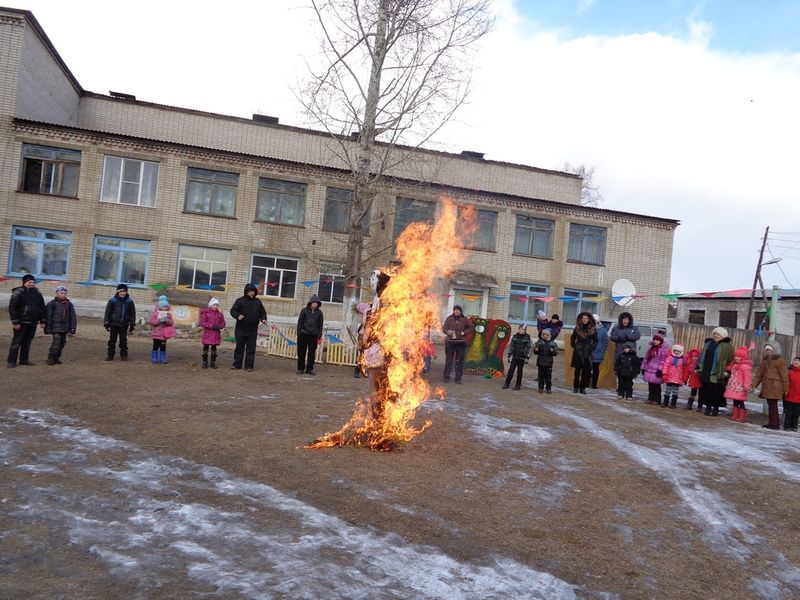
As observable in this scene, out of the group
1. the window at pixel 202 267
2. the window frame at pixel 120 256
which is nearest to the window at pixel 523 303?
the window at pixel 202 267

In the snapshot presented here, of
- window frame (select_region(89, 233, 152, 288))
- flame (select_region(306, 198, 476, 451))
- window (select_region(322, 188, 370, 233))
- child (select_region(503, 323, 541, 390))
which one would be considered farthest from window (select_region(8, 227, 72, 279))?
flame (select_region(306, 198, 476, 451))

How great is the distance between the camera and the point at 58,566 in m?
3.50

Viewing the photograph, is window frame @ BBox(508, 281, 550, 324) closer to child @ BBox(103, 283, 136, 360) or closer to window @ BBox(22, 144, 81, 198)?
child @ BBox(103, 283, 136, 360)

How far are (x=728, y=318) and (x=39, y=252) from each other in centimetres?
3858

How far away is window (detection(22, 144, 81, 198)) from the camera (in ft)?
68.5

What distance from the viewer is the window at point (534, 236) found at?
83.9ft

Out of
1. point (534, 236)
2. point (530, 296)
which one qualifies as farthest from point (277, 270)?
point (534, 236)

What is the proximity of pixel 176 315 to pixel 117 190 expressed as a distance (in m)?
5.63

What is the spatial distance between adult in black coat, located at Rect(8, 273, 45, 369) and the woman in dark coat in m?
11.1

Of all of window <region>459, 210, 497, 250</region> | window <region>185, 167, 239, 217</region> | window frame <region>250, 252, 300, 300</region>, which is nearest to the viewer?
window <region>185, 167, 239, 217</region>

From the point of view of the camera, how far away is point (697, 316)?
127ft

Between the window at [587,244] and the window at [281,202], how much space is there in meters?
12.4

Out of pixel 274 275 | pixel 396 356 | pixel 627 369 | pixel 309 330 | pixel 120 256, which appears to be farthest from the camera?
pixel 274 275

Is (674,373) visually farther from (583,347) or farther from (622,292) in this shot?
(622,292)
